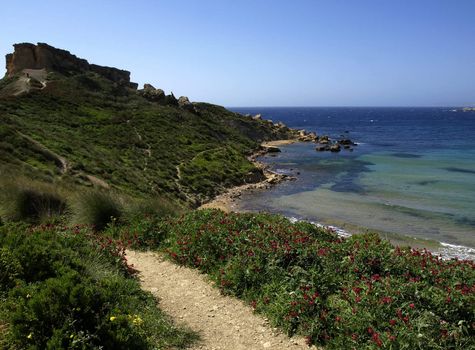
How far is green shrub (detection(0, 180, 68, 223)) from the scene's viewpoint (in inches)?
480

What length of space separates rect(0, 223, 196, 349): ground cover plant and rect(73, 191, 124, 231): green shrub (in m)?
5.03

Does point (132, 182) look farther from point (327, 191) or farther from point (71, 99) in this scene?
point (71, 99)

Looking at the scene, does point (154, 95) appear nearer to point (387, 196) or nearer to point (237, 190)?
point (237, 190)

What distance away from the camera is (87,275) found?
6.56 metres

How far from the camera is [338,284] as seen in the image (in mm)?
7656

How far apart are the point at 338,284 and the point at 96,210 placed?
8008 mm

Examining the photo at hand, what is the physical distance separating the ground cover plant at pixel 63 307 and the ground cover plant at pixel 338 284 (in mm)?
1949

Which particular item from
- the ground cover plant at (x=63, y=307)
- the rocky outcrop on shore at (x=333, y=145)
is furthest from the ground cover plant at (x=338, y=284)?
the rocky outcrop on shore at (x=333, y=145)

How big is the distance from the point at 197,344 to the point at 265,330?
1259mm

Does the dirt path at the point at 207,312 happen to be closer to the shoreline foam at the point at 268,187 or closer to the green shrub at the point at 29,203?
the green shrub at the point at 29,203

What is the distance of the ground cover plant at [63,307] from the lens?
15.8ft

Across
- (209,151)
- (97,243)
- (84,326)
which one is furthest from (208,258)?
(209,151)

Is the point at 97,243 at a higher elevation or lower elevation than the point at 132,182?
higher

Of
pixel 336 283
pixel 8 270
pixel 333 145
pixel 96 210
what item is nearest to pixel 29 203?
pixel 96 210
